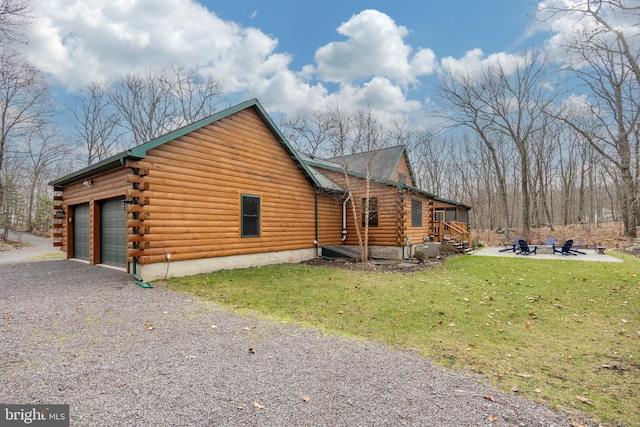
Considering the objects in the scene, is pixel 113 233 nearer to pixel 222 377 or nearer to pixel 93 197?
pixel 93 197

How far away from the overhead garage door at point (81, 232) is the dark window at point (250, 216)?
5552 mm

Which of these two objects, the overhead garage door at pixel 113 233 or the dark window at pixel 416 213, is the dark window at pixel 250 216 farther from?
the dark window at pixel 416 213

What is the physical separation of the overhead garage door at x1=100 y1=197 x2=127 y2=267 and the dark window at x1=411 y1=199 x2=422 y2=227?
39.0 feet

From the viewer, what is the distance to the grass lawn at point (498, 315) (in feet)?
10.5

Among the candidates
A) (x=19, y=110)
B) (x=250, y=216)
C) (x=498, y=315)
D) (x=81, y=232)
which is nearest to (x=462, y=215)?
(x=250, y=216)

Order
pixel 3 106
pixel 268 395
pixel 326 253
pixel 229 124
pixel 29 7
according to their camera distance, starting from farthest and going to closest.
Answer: pixel 3 106 < pixel 326 253 < pixel 229 124 < pixel 29 7 < pixel 268 395

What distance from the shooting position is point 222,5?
14.0m

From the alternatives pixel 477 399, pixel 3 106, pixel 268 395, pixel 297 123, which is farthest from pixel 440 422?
pixel 3 106

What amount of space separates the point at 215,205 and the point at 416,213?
33.3 feet

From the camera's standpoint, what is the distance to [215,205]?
9.29 meters

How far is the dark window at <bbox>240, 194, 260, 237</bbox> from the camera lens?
33.5ft

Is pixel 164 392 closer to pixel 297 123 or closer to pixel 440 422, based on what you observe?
pixel 440 422

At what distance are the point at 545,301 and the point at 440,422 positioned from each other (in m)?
5.76

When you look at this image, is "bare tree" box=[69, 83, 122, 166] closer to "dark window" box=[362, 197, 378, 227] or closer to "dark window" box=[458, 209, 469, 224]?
"dark window" box=[362, 197, 378, 227]
